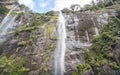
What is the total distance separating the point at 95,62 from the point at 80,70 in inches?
76.0

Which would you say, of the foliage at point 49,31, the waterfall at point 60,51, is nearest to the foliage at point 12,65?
the waterfall at point 60,51

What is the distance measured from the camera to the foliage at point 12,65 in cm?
2292

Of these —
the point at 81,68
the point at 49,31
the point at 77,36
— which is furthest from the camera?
the point at 49,31

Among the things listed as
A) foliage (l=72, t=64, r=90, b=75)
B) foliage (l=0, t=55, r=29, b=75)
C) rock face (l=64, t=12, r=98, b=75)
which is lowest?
foliage (l=72, t=64, r=90, b=75)

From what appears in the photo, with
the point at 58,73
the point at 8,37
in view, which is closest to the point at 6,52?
the point at 8,37

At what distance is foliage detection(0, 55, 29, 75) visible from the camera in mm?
22925

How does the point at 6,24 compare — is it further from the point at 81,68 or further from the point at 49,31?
the point at 81,68

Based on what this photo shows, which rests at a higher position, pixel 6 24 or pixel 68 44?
pixel 6 24

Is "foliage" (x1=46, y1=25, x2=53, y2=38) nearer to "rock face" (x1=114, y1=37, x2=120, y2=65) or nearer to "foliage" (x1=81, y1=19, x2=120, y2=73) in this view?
"foliage" (x1=81, y1=19, x2=120, y2=73)

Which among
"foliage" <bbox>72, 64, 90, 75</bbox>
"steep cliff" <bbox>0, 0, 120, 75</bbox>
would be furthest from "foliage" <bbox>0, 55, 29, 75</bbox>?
"foliage" <bbox>72, 64, 90, 75</bbox>

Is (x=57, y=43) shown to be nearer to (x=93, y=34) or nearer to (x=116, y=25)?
(x=93, y=34)

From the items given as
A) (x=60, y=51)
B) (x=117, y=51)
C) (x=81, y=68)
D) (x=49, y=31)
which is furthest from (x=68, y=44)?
(x=117, y=51)

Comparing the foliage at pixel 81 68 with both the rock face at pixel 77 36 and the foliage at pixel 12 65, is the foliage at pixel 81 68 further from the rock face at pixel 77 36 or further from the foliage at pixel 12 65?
the foliage at pixel 12 65

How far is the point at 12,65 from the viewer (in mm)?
23781
